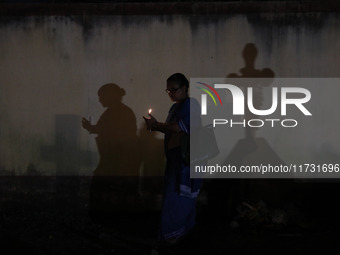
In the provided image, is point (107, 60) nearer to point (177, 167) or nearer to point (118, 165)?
point (118, 165)

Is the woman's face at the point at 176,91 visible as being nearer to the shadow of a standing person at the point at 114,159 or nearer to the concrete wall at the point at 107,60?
the concrete wall at the point at 107,60

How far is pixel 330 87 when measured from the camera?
6.11 metres

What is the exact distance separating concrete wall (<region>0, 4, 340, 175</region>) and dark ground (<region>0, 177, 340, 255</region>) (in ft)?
1.19

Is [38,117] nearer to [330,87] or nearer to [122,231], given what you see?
[122,231]

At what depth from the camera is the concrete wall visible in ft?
19.9

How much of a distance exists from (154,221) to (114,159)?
912 millimetres

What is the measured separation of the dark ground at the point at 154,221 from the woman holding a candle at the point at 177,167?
240 millimetres

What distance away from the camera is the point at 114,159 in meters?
6.28

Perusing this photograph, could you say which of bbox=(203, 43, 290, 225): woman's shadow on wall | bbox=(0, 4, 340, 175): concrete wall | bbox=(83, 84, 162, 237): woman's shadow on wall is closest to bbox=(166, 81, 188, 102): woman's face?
bbox=(0, 4, 340, 175): concrete wall

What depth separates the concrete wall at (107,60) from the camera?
6.07 m

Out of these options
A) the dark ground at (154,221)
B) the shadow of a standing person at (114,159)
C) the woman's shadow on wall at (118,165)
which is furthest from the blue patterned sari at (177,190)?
the shadow of a standing person at (114,159)

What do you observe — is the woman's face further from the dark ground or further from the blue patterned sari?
the dark ground

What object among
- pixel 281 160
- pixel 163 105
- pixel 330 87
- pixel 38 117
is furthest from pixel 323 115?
pixel 38 117

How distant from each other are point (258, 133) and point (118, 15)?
2234 millimetres
